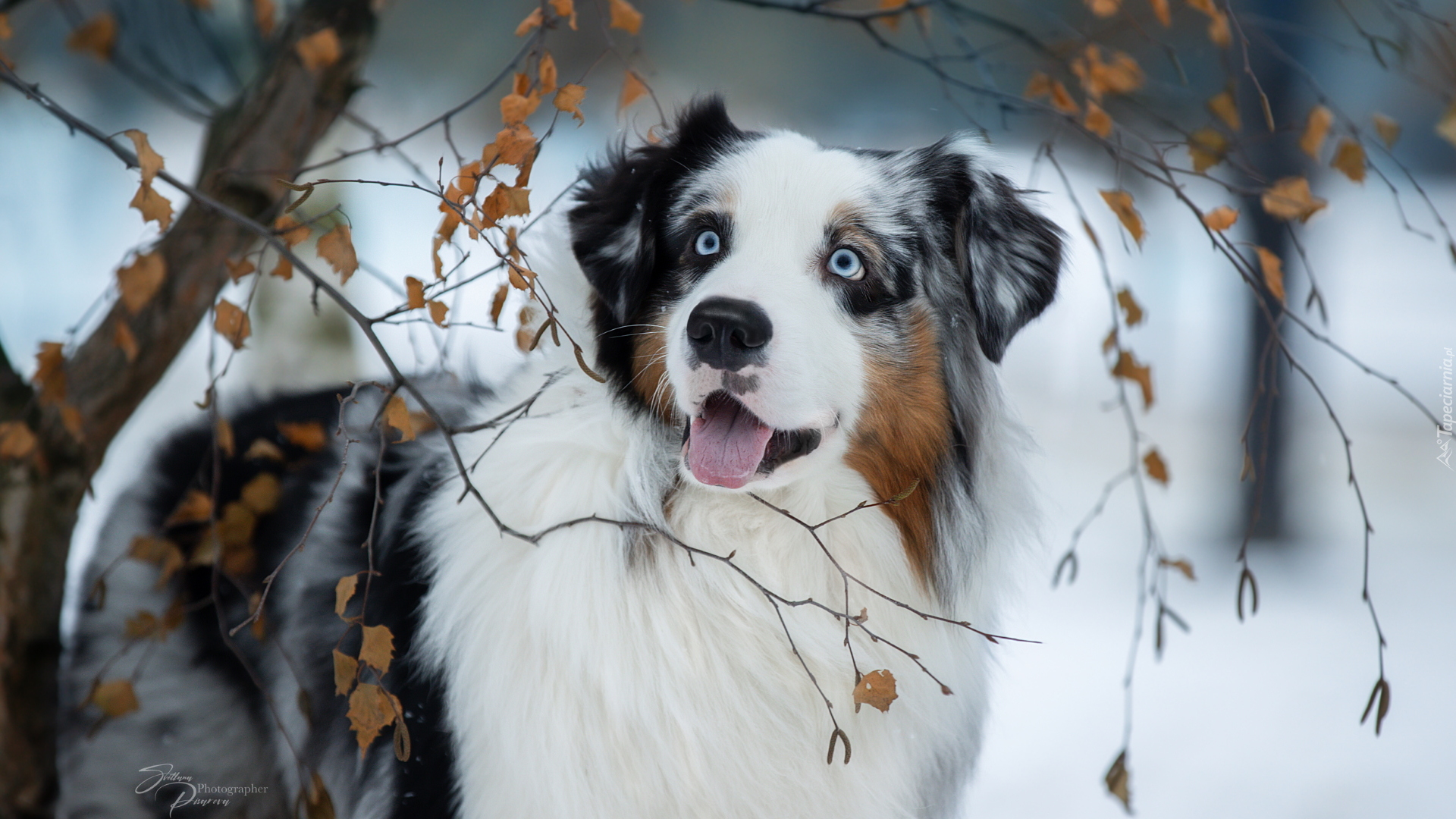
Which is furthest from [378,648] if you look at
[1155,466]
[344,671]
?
[1155,466]

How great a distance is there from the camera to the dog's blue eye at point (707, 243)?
185cm

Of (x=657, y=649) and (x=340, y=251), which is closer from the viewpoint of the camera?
(x=340, y=251)

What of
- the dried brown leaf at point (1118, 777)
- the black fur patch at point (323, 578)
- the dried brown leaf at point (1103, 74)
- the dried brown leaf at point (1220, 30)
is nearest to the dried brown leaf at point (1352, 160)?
the dried brown leaf at point (1220, 30)

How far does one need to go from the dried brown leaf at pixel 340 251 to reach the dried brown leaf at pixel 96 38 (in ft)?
3.44

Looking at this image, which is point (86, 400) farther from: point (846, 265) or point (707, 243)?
point (846, 265)

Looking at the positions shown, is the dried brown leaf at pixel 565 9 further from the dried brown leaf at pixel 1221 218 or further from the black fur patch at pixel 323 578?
the dried brown leaf at pixel 1221 218

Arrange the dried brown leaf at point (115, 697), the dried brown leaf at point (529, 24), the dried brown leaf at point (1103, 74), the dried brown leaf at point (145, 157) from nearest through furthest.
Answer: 1. the dried brown leaf at point (145, 157)
2. the dried brown leaf at point (529, 24)
3. the dried brown leaf at point (115, 697)
4. the dried brown leaf at point (1103, 74)

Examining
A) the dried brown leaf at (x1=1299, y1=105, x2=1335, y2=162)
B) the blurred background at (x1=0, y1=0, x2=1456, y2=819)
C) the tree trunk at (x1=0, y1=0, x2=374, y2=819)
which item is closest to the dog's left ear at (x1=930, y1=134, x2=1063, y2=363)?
the blurred background at (x1=0, y1=0, x2=1456, y2=819)

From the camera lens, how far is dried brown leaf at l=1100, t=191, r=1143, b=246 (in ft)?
5.79

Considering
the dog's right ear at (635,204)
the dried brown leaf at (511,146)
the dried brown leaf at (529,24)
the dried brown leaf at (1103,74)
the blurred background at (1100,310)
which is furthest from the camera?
the blurred background at (1100,310)

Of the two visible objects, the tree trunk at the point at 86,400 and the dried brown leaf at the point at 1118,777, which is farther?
the tree trunk at the point at 86,400

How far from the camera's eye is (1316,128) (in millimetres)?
2016

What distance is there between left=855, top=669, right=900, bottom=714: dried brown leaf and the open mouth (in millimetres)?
392

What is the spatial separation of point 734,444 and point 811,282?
0.32 meters
